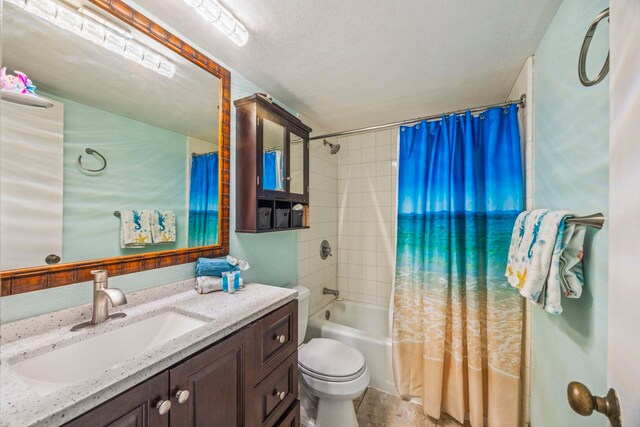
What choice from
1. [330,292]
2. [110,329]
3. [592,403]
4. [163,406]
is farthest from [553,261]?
[330,292]

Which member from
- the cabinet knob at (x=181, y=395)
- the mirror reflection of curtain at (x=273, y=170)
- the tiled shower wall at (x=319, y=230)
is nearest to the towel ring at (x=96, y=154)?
the mirror reflection of curtain at (x=273, y=170)

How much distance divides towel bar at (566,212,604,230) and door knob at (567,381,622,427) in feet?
1.76

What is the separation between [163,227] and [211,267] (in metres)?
0.29

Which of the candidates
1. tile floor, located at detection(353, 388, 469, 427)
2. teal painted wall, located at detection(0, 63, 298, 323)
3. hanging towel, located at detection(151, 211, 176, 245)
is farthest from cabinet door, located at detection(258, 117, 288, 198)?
tile floor, located at detection(353, 388, 469, 427)

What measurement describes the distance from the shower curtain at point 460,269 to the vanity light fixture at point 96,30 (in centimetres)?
165

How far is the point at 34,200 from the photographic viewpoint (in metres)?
0.81

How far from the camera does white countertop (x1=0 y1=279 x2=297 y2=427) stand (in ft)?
1.79

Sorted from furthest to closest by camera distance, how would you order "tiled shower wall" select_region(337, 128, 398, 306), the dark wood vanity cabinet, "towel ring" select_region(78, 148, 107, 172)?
1. "tiled shower wall" select_region(337, 128, 398, 306)
2. "towel ring" select_region(78, 148, 107, 172)
3. the dark wood vanity cabinet

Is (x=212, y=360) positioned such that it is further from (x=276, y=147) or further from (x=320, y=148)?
(x=320, y=148)

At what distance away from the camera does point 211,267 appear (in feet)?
4.14

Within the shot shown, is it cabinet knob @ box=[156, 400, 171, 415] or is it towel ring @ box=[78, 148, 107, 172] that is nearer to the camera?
cabinet knob @ box=[156, 400, 171, 415]

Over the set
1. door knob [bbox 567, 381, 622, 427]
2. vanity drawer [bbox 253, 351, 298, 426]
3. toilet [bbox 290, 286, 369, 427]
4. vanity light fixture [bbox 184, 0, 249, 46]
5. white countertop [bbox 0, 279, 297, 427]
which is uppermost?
vanity light fixture [bbox 184, 0, 249, 46]

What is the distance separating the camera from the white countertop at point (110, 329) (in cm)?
54

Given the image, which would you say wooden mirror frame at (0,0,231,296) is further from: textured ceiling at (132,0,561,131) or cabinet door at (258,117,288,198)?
cabinet door at (258,117,288,198)
